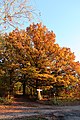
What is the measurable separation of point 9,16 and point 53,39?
28945 millimetres

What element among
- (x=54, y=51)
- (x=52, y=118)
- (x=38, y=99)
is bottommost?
(x=52, y=118)

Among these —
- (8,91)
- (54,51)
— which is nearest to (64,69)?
(54,51)

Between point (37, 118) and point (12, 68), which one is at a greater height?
point (12, 68)

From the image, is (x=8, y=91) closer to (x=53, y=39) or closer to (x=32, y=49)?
(x=32, y=49)

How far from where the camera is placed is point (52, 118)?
721 inches

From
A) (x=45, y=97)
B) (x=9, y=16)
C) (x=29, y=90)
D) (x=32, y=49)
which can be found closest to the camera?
(x=9, y=16)

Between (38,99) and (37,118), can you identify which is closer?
(37,118)

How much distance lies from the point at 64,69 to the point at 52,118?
20.6 metres

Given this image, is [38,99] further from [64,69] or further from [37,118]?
[37,118]

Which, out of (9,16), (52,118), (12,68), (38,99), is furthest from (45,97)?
(9,16)

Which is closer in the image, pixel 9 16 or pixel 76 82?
pixel 9 16

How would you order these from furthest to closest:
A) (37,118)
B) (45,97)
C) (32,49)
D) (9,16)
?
1. (45,97)
2. (32,49)
3. (37,118)
4. (9,16)

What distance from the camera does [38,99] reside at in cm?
3825

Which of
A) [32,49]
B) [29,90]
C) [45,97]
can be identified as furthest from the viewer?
[29,90]
